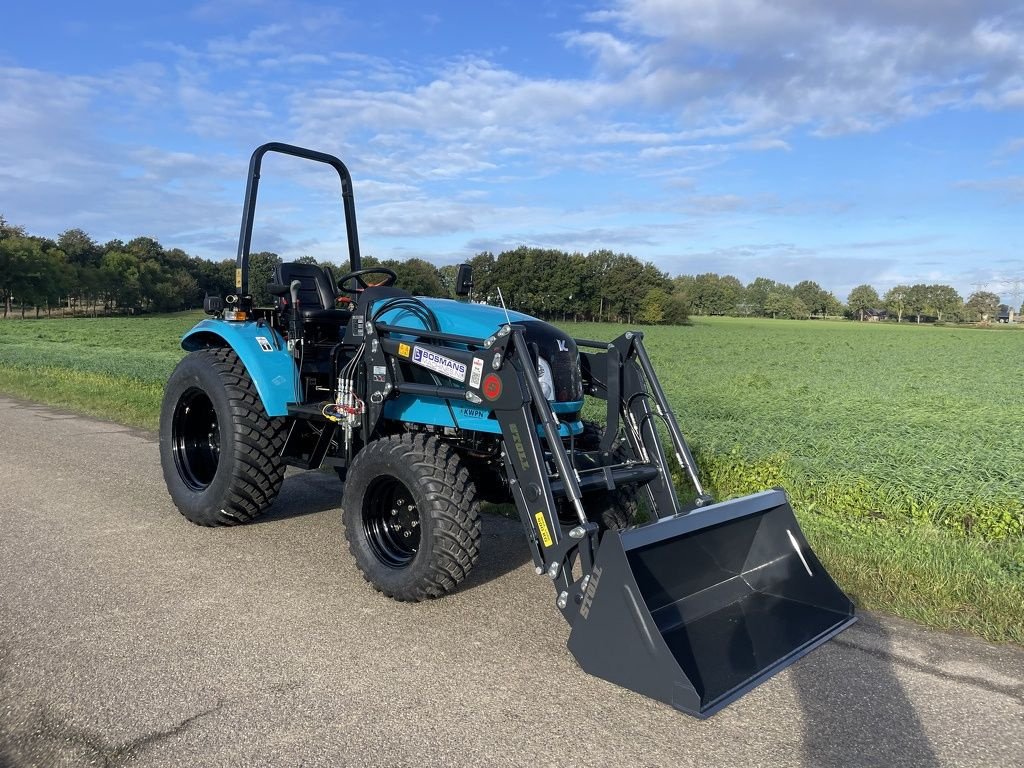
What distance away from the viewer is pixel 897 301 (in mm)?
108188

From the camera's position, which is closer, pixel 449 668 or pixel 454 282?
pixel 449 668

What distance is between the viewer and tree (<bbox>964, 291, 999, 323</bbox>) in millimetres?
105375

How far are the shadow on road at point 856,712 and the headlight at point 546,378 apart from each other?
173cm

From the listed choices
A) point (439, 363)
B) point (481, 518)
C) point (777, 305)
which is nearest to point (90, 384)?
point (481, 518)

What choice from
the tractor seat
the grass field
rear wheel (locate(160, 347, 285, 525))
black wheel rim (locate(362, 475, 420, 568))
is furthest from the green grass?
black wheel rim (locate(362, 475, 420, 568))

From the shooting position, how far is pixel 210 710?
2.93m

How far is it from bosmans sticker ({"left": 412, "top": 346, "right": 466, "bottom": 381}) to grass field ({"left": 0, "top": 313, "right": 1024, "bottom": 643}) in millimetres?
2375

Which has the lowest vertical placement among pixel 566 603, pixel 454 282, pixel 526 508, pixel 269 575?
pixel 269 575

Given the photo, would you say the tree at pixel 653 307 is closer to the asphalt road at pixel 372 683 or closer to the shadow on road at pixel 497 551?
the shadow on road at pixel 497 551

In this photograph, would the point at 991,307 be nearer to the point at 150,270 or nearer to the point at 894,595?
the point at 150,270

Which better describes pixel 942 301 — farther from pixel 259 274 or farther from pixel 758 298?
pixel 259 274

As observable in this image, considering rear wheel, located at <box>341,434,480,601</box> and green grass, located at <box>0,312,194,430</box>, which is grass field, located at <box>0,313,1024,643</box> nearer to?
green grass, located at <box>0,312,194,430</box>

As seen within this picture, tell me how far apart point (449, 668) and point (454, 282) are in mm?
2847

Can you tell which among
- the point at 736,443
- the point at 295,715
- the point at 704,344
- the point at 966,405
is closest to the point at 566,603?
the point at 295,715
